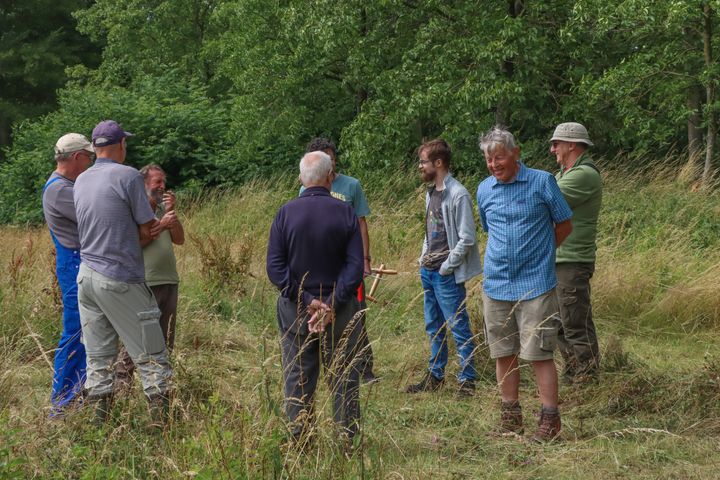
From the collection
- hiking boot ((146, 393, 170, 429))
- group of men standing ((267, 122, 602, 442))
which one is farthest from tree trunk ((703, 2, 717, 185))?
hiking boot ((146, 393, 170, 429))

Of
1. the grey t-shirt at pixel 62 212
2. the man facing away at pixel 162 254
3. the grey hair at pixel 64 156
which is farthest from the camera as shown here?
the man facing away at pixel 162 254

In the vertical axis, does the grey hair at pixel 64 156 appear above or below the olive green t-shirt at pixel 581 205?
above

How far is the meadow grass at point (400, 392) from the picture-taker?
4.09m

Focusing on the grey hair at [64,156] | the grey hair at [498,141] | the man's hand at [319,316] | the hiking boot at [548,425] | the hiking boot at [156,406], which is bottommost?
the hiking boot at [548,425]

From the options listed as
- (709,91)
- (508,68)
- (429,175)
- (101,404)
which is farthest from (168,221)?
(508,68)

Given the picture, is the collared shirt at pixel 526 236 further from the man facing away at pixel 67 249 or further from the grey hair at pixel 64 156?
the grey hair at pixel 64 156

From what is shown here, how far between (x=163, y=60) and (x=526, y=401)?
26.2 m

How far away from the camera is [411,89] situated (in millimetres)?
16344

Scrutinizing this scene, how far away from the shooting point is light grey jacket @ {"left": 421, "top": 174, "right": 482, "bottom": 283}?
640 centimetres

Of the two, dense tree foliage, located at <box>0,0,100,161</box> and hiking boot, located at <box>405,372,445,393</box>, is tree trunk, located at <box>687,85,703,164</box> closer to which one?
hiking boot, located at <box>405,372,445,393</box>

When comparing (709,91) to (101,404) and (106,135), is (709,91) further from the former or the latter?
(101,404)

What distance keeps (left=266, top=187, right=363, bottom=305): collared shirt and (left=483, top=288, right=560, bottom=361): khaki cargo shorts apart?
1.00m

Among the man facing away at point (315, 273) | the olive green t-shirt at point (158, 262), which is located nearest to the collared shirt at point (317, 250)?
the man facing away at point (315, 273)

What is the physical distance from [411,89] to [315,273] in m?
11.9
